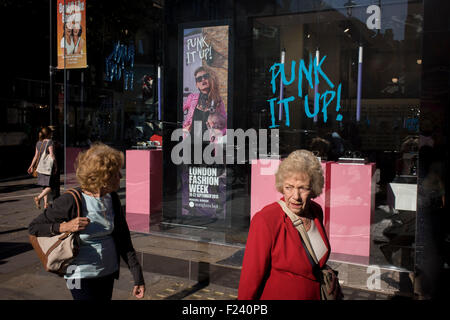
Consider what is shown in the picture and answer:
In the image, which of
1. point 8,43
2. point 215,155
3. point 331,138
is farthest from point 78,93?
point 8,43

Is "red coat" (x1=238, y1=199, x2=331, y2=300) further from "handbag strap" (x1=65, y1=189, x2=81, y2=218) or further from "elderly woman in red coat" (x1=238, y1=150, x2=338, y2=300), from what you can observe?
"handbag strap" (x1=65, y1=189, x2=81, y2=218)

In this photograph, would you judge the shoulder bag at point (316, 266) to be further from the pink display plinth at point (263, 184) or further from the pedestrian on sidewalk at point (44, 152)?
the pedestrian on sidewalk at point (44, 152)

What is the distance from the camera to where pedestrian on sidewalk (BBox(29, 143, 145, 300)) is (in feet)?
9.85

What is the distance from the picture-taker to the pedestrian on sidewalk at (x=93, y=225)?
3.00m

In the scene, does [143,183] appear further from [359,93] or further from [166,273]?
[359,93]

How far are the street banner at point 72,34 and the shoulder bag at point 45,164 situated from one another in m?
1.81

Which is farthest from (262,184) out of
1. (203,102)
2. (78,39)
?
(78,39)

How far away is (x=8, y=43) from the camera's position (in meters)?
18.6

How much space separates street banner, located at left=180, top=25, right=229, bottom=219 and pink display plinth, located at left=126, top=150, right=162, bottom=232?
782 millimetres

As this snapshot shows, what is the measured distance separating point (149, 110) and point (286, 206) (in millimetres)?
5791

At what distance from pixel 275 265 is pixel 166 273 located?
359cm

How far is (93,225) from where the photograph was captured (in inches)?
120

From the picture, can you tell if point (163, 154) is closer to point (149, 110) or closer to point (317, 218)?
point (149, 110)

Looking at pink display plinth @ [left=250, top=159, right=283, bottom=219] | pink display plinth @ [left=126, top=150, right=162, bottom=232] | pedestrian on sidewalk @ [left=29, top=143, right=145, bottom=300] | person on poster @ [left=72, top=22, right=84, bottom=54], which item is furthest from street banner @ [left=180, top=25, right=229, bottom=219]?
pedestrian on sidewalk @ [left=29, top=143, right=145, bottom=300]
